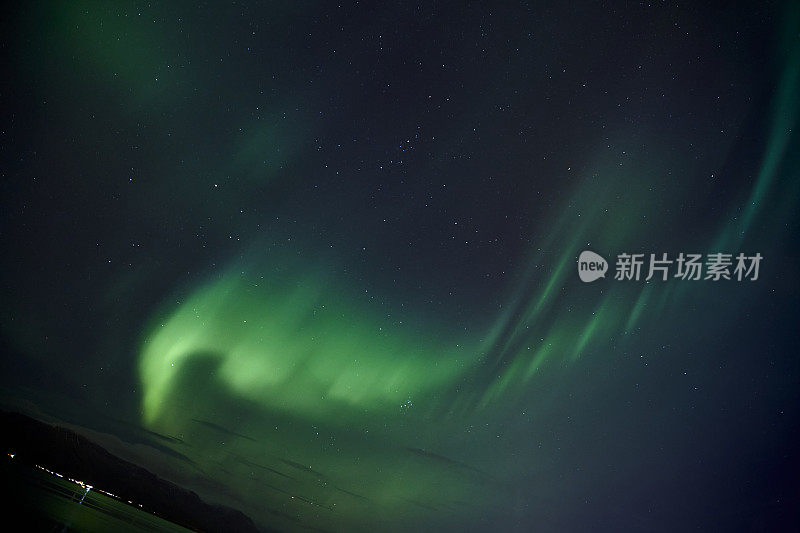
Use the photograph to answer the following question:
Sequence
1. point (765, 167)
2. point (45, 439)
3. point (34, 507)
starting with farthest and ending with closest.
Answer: point (45, 439) < point (34, 507) < point (765, 167)

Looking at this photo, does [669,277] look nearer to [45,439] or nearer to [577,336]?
[577,336]

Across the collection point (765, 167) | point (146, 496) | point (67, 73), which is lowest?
point (146, 496)

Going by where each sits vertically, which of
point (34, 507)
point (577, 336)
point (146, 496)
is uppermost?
point (577, 336)

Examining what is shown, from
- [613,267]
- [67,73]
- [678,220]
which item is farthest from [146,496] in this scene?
[678,220]

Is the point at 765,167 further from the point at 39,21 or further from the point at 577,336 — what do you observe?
the point at 39,21

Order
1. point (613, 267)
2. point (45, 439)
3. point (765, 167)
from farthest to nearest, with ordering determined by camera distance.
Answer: point (45, 439) → point (613, 267) → point (765, 167)

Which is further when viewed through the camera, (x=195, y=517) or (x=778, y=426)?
(x=195, y=517)

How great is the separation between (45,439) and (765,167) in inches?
233

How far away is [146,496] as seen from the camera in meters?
4.96

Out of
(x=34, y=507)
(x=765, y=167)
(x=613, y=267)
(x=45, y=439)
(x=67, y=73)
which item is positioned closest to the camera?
(x=765, y=167)

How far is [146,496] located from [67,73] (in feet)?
11.5

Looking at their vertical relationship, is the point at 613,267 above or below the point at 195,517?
above

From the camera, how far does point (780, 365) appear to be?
3.23 meters

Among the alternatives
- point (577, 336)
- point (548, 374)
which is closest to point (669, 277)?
point (577, 336)
